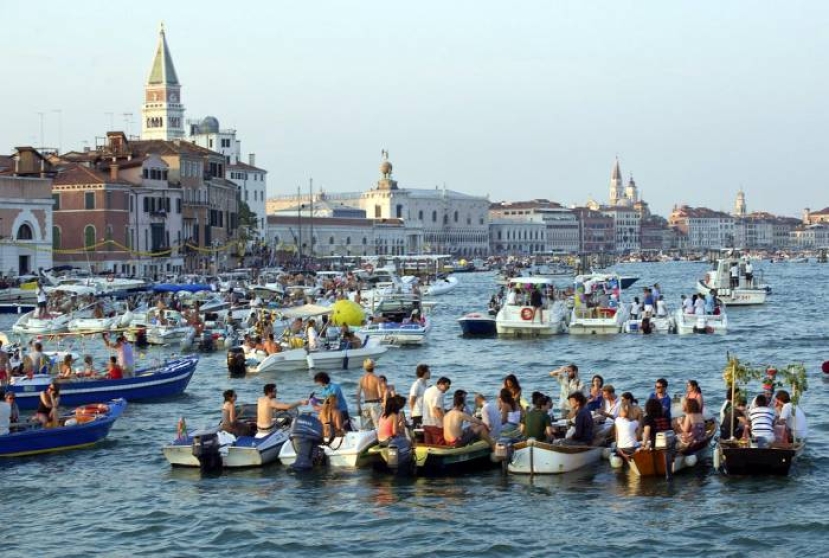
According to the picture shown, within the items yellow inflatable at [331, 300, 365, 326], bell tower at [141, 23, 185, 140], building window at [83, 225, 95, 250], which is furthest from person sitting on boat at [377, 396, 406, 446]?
bell tower at [141, 23, 185, 140]

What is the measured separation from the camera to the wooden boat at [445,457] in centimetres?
1908

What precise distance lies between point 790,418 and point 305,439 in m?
6.41

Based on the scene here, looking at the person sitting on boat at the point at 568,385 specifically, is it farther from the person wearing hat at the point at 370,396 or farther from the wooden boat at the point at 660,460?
the person wearing hat at the point at 370,396

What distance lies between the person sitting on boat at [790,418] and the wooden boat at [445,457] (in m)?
3.94

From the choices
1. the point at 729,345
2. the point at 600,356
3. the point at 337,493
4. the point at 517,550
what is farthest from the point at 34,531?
the point at 729,345

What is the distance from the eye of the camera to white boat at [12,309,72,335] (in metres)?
43.9

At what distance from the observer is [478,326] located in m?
44.0

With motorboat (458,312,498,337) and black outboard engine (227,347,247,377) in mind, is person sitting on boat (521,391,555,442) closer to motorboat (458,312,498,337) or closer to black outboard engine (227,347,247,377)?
black outboard engine (227,347,247,377)

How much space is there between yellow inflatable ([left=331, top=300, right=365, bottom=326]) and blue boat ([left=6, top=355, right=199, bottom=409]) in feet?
40.2

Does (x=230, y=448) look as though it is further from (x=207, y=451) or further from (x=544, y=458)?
(x=544, y=458)

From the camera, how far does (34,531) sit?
56.4 feet

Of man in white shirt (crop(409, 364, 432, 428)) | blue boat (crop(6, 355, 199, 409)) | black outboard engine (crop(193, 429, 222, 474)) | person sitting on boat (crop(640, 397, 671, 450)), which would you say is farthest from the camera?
blue boat (crop(6, 355, 199, 409))

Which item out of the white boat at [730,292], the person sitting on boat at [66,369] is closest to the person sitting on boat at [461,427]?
the person sitting on boat at [66,369]

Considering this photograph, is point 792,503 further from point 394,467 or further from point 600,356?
point 600,356
